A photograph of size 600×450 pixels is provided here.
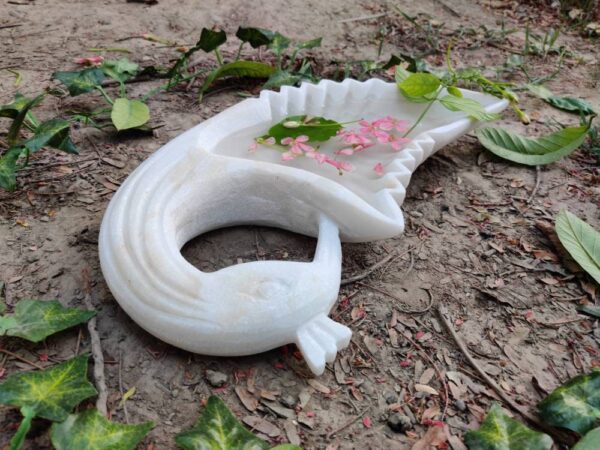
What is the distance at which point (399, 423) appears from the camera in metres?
1.44

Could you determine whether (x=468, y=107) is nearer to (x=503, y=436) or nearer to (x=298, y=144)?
(x=298, y=144)

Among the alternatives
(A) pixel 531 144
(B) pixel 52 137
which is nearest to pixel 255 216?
(B) pixel 52 137

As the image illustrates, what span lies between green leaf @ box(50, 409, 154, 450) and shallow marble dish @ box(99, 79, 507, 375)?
0.26 m

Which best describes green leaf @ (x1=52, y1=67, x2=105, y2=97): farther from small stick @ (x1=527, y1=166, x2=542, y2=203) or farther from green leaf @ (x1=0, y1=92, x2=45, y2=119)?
small stick @ (x1=527, y1=166, x2=542, y2=203)

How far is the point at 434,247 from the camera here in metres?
1.98

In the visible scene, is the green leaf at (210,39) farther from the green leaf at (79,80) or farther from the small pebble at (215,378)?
the small pebble at (215,378)

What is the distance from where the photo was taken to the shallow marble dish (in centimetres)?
148

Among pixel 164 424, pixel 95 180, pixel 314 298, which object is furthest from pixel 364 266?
pixel 95 180

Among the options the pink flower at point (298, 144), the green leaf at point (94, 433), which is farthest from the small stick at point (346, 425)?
the pink flower at point (298, 144)

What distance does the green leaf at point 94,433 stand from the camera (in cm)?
126

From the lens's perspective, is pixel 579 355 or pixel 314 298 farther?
pixel 579 355

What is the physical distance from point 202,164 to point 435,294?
851 mm

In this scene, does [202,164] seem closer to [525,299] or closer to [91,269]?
[91,269]

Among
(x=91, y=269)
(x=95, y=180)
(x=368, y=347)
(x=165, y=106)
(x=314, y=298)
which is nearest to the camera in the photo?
(x=314, y=298)
